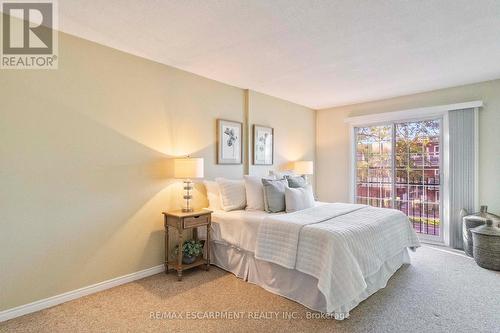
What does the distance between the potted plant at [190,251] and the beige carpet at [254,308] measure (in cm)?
18

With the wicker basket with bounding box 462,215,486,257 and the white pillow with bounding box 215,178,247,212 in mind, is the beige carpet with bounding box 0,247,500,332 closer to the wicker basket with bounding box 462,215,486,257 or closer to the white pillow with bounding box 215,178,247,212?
the wicker basket with bounding box 462,215,486,257

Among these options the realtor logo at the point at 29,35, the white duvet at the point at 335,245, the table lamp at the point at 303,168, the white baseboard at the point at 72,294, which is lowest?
Answer: the white baseboard at the point at 72,294

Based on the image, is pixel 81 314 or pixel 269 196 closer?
pixel 81 314

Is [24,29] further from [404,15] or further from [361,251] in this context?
[361,251]

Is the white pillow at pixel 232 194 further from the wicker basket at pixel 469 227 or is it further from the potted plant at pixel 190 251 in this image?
the wicker basket at pixel 469 227

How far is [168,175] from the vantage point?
329 centimetres

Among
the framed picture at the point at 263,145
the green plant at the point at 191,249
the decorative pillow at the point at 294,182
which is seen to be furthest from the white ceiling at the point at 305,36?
the green plant at the point at 191,249

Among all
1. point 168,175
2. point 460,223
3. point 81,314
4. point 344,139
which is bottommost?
point 81,314

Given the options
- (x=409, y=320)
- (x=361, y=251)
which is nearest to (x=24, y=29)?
(x=361, y=251)

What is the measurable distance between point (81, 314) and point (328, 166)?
4.70 m

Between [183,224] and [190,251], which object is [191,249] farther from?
[183,224]

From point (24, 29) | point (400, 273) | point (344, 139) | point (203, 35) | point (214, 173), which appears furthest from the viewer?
point (344, 139)

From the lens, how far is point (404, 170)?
471 cm

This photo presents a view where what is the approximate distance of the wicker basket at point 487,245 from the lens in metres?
3.18
